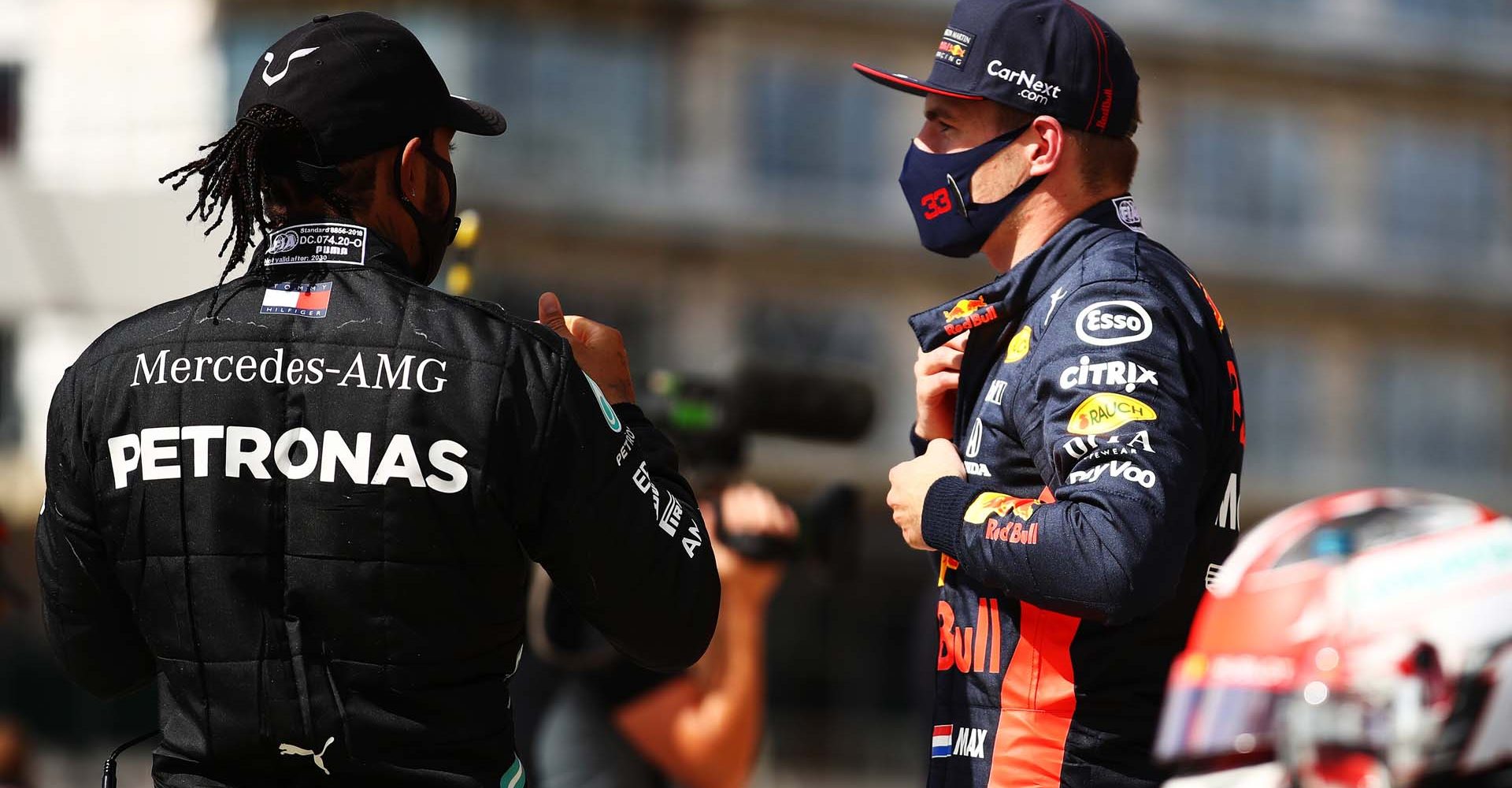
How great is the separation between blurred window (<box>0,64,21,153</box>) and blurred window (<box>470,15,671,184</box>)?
5.19m

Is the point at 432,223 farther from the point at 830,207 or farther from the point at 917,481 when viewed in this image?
the point at 830,207

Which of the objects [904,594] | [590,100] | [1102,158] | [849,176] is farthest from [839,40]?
[1102,158]

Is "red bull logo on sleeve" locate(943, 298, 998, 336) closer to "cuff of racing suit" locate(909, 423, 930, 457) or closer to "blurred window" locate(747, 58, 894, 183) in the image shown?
"cuff of racing suit" locate(909, 423, 930, 457)

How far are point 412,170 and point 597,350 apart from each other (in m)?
0.37

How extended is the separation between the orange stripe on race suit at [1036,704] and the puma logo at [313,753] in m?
0.95

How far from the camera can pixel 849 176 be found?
969 inches

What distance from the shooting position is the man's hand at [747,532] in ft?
15.8

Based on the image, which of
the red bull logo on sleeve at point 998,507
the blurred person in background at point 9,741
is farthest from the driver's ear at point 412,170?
the blurred person in background at point 9,741

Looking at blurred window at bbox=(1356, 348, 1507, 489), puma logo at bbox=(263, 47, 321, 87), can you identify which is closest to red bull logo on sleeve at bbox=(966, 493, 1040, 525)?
puma logo at bbox=(263, 47, 321, 87)

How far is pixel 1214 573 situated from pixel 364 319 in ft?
4.25

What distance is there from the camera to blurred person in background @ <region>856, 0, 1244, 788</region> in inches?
101

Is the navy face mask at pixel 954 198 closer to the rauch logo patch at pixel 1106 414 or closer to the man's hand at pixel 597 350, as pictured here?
the rauch logo patch at pixel 1106 414

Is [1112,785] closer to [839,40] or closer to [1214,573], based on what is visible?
[1214,573]

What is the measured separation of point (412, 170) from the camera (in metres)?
2.63
